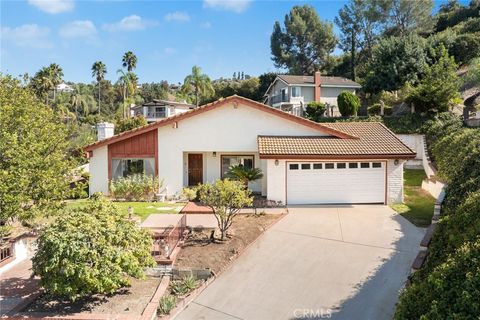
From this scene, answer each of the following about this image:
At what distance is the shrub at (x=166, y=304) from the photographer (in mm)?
8918

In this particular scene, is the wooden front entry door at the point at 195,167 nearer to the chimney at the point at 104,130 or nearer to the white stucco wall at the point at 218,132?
the white stucco wall at the point at 218,132

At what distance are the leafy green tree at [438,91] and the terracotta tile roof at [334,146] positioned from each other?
12040 millimetres

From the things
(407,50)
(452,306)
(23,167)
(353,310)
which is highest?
(407,50)

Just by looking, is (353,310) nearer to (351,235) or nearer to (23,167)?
(351,235)

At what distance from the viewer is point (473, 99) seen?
34062 millimetres

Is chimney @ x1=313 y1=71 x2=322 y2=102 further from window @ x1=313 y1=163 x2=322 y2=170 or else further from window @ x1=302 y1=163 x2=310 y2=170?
window @ x1=302 y1=163 x2=310 y2=170

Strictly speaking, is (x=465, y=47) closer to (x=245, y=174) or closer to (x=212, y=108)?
(x=212, y=108)

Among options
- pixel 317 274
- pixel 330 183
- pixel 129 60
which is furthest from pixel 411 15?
pixel 317 274

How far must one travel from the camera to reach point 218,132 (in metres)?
20.7

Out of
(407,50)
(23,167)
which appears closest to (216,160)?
(23,167)

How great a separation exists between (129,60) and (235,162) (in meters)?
56.3

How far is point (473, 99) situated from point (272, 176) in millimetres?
25429

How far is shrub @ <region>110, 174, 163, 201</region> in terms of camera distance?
67.3ft

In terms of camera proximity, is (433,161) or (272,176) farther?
(433,161)
